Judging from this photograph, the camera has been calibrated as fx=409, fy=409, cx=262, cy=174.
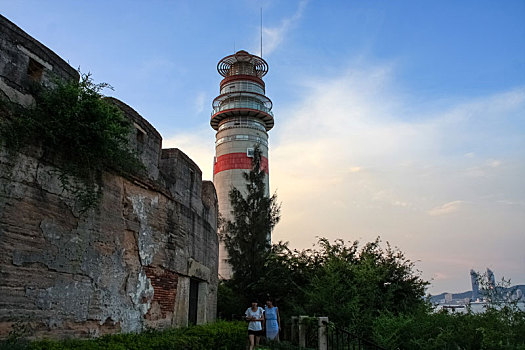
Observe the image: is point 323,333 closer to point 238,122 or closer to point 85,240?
point 85,240

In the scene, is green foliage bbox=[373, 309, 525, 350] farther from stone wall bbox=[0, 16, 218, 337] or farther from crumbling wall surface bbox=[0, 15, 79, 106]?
crumbling wall surface bbox=[0, 15, 79, 106]

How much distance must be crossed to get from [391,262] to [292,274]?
3572 millimetres

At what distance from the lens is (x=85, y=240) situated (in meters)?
5.70

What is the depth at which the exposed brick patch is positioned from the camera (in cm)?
713

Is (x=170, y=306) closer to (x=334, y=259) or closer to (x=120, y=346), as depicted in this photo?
(x=120, y=346)

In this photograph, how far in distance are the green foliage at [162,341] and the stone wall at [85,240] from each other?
12.6 inches

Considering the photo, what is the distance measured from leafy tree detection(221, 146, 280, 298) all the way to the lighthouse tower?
20.0ft

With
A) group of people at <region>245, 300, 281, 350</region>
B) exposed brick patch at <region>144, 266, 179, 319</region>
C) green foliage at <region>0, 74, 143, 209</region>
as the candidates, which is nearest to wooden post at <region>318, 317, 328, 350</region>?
group of people at <region>245, 300, 281, 350</region>

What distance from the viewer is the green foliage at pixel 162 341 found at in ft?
15.5

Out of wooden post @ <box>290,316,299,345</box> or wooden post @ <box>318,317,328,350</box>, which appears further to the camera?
wooden post @ <box>290,316,299,345</box>

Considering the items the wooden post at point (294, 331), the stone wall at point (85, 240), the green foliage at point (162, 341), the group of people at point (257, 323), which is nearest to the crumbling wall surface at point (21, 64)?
the stone wall at point (85, 240)

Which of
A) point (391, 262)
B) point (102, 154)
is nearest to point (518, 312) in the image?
point (391, 262)

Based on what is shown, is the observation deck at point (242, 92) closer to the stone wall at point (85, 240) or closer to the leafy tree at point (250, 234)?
the leafy tree at point (250, 234)

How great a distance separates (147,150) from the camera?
24.9 ft
